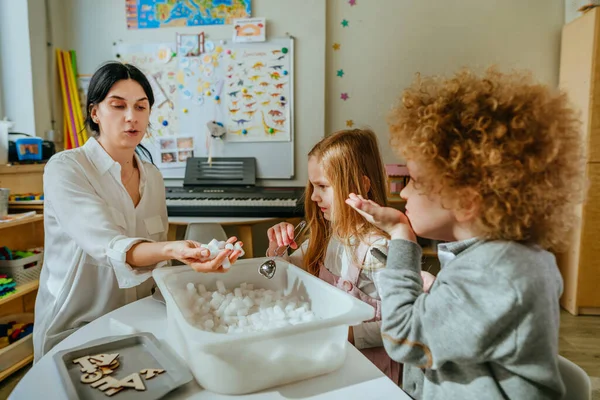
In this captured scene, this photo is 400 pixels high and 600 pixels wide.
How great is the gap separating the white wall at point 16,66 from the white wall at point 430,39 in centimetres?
201

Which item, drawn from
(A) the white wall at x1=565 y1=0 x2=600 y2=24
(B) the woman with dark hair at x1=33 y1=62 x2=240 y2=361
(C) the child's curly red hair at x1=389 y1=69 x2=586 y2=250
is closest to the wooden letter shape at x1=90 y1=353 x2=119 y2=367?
(B) the woman with dark hair at x1=33 y1=62 x2=240 y2=361

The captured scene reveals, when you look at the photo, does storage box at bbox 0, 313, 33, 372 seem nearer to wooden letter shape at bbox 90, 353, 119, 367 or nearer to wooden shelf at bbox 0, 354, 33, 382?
wooden shelf at bbox 0, 354, 33, 382

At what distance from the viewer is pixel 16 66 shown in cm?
275

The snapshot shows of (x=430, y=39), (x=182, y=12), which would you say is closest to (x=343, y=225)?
(x=430, y=39)

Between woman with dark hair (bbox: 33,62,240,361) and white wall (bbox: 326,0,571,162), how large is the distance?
1.99 metres

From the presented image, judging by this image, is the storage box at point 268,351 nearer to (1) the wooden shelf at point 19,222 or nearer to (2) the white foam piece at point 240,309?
(2) the white foam piece at point 240,309

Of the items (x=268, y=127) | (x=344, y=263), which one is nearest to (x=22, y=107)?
(x=268, y=127)

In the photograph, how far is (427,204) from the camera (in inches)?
26.9

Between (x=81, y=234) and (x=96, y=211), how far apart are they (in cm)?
7

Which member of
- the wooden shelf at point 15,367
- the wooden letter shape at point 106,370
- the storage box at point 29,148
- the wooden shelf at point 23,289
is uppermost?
the storage box at point 29,148

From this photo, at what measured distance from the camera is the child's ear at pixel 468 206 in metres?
0.61

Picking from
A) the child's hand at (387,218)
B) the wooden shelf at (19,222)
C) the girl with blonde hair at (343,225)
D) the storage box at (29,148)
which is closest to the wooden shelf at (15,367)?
the wooden shelf at (19,222)

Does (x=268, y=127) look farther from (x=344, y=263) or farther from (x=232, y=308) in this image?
(x=232, y=308)

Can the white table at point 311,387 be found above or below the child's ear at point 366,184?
below
